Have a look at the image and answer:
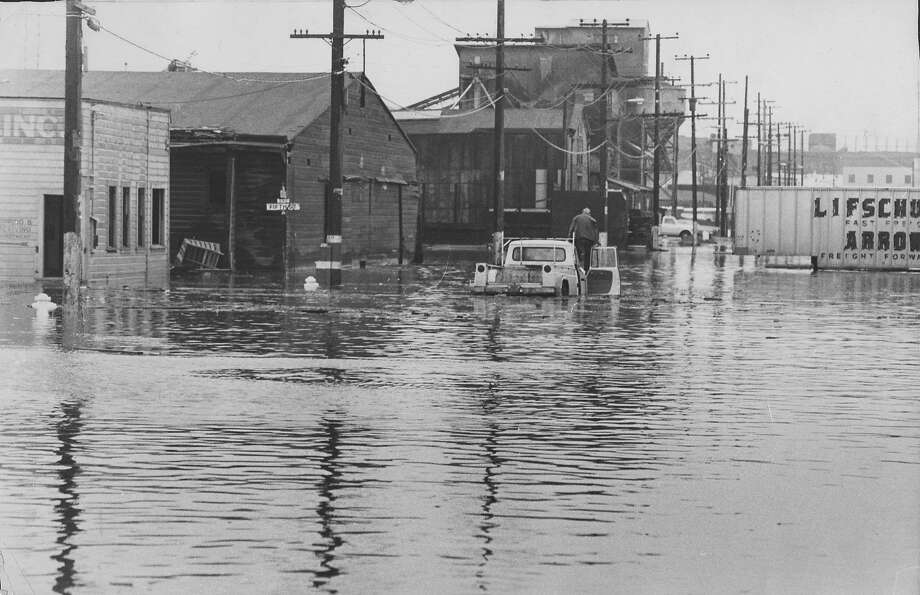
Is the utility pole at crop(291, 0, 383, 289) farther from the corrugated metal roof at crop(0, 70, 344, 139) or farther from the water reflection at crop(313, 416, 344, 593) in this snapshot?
the water reflection at crop(313, 416, 344, 593)

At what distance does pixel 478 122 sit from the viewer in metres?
86.4

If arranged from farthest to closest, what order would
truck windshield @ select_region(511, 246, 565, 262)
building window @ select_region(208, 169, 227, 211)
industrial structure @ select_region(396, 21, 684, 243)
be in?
industrial structure @ select_region(396, 21, 684, 243) < building window @ select_region(208, 169, 227, 211) < truck windshield @ select_region(511, 246, 565, 262)

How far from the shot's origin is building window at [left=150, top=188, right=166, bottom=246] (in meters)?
44.1

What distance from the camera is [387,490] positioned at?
10828 mm

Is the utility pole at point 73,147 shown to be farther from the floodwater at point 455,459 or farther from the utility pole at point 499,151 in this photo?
the utility pole at point 499,151

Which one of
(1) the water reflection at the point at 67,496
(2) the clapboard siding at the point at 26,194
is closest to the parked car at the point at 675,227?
(2) the clapboard siding at the point at 26,194

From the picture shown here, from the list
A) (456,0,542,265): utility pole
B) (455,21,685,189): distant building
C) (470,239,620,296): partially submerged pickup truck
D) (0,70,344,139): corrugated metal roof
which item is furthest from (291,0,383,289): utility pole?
(455,21,685,189): distant building

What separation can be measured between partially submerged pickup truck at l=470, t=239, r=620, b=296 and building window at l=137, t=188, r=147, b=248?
33.6ft

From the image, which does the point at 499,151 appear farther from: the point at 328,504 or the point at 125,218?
the point at 328,504

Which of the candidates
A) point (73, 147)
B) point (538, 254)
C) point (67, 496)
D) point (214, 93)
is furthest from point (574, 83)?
point (67, 496)

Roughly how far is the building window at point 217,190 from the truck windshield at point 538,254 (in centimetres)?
1591

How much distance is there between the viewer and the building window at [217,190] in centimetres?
4975

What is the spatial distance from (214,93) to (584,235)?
18.7m

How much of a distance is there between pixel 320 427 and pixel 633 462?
306 cm
